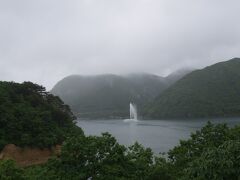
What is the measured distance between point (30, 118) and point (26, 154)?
25.7ft

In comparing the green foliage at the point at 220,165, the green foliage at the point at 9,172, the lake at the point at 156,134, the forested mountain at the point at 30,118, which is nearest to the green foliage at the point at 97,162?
the green foliage at the point at 9,172

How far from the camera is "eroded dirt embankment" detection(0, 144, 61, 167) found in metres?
62.1

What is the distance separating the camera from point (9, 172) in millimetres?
24469

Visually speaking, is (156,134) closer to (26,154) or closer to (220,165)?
(26,154)

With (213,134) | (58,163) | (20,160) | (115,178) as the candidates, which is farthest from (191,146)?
(20,160)

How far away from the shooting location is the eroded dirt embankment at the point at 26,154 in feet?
204

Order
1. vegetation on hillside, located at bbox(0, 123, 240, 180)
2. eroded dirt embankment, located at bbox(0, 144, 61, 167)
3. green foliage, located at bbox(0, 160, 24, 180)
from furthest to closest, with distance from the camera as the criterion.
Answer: eroded dirt embankment, located at bbox(0, 144, 61, 167), vegetation on hillside, located at bbox(0, 123, 240, 180), green foliage, located at bbox(0, 160, 24, 180)

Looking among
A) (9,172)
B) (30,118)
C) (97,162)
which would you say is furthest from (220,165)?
(30,118)

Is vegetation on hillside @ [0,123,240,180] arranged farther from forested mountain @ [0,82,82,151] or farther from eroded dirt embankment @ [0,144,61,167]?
forested mountain @ [0,82,82,151]

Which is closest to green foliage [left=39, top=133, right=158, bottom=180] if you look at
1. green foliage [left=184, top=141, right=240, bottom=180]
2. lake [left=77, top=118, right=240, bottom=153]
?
green foliage [left=184, top=141, right=240, bottom=180]

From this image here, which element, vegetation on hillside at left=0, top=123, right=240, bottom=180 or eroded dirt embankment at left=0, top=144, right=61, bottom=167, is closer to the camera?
vegetation on hillside at left=0, top=123, right=240, bottom=180

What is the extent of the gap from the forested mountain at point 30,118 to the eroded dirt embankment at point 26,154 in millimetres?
872

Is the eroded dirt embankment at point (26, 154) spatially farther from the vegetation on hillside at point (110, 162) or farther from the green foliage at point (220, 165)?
the green foliage at point (220, 165)

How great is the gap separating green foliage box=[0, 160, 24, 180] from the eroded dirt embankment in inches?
1461
